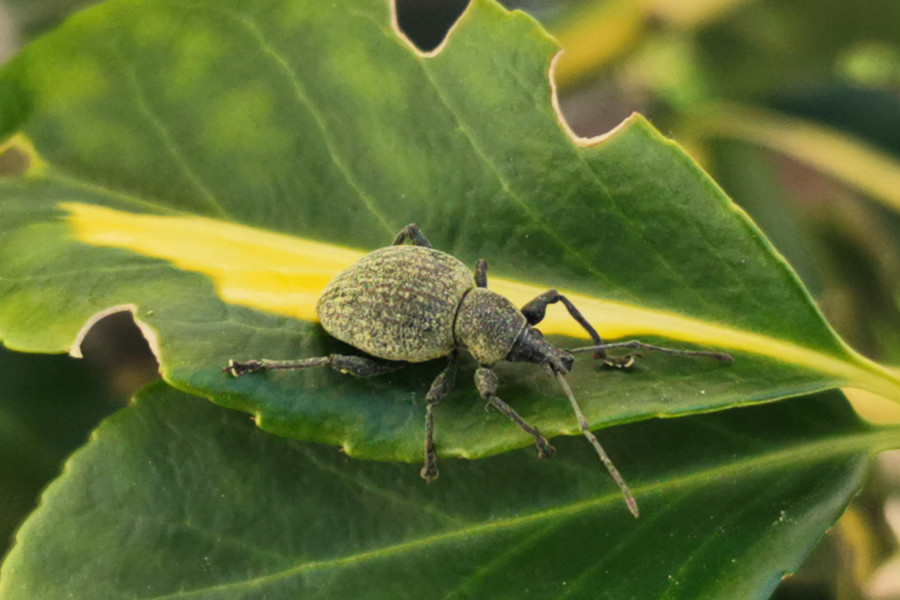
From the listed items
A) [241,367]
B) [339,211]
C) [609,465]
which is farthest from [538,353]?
[241,367]

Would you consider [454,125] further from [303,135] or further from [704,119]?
[704,119]

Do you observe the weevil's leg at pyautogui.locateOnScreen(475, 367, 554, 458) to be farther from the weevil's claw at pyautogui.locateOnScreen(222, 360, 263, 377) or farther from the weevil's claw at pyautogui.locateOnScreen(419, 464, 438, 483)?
the weevil's claw at pyautogui.locateOnScreen(222, 360, 263, 377)

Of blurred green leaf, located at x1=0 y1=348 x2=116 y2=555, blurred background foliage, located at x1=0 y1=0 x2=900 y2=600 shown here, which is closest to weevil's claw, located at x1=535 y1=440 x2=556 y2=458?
blurred background foliage, located at x1=0 y1=0 x2=900 y2=600

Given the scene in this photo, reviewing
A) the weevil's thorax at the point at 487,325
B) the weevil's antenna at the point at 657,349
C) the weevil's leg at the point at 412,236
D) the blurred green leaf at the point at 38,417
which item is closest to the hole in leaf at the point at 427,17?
the weevil's leg at the point at 412,236

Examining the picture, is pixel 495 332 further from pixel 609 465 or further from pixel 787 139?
pixel 787 139

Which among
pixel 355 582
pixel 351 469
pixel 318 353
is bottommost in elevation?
pixel 355 582

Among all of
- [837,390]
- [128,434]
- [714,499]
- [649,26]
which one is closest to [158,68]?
[128,434]
